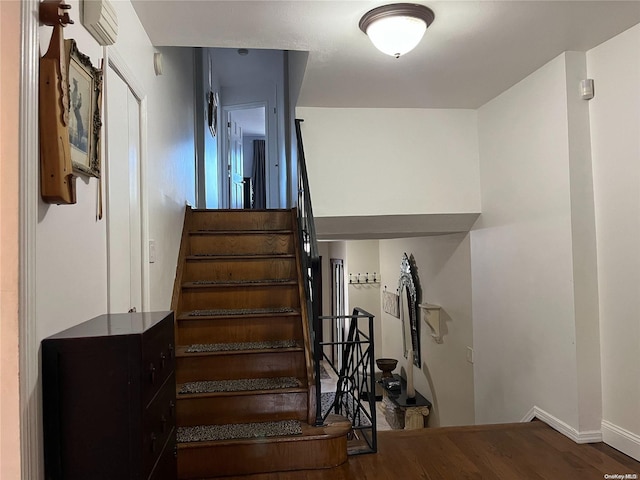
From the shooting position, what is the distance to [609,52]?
8.83ft

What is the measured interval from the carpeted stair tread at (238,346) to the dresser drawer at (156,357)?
122 centimetres

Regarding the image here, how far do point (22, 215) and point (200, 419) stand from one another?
1.83m

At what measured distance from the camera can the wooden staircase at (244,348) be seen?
7.81 ft

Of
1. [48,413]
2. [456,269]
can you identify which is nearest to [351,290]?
[456,269]

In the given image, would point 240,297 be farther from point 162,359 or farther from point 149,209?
point 162,359

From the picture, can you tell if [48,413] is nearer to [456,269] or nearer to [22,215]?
[22,215]

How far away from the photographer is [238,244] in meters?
3.83

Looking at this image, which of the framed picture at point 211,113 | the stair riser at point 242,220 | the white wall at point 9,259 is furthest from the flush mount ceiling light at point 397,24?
the framed picture at point 211,113

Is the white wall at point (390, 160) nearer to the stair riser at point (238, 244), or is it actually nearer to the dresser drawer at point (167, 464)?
the stair riser at point (238, 244)

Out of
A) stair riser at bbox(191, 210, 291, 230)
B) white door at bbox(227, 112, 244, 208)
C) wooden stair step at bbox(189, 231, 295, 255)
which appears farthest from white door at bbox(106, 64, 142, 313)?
white door at bbox(227, 112, 244, 208)

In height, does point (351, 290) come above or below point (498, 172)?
below

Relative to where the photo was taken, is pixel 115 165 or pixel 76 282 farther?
pixel 115 165

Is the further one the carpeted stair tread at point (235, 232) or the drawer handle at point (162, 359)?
the carpeted stair tread at point (235, 232)

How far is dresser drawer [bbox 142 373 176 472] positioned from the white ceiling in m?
1.76
